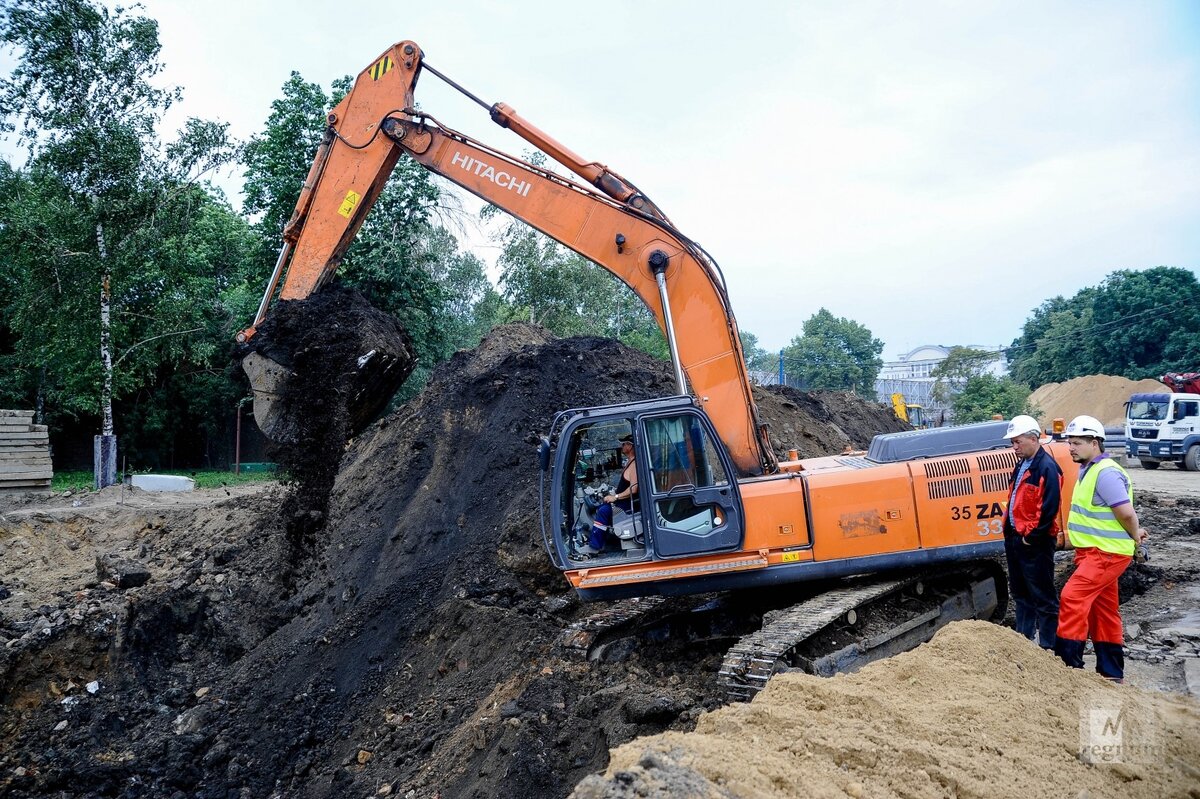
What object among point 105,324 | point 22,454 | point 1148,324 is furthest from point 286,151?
point 1148,324

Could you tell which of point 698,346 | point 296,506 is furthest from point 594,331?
point 698,346

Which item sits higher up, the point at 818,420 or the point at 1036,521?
the point at 818,420

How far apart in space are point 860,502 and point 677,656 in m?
1.76

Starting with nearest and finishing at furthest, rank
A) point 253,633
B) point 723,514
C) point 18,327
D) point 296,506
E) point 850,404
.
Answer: point 723,514, point 253,633, point 296,506, point 18,327, point 850,404

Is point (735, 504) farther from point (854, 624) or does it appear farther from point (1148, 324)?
point (1148, 324)

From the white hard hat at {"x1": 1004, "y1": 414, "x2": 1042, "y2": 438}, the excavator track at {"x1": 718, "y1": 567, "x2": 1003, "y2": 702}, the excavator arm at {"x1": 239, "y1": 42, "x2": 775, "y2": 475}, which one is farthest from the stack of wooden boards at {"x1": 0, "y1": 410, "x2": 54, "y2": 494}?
the white hard hat at {"x1": 1004, "y1": 414, "x2": 1042, "y2": 438}

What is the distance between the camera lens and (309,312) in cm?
830

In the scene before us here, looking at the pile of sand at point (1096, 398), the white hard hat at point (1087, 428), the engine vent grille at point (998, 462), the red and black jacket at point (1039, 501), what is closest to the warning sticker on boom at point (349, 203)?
the engine vent grille at point (998, 462)

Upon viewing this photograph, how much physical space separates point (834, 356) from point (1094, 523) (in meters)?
35.5

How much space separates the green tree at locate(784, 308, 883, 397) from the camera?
36.6 metres

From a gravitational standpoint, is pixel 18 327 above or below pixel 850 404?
above

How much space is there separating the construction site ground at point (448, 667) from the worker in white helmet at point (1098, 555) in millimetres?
381

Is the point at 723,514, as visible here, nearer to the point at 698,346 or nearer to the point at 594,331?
the point at 698,346

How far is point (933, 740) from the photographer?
11.3 feet
